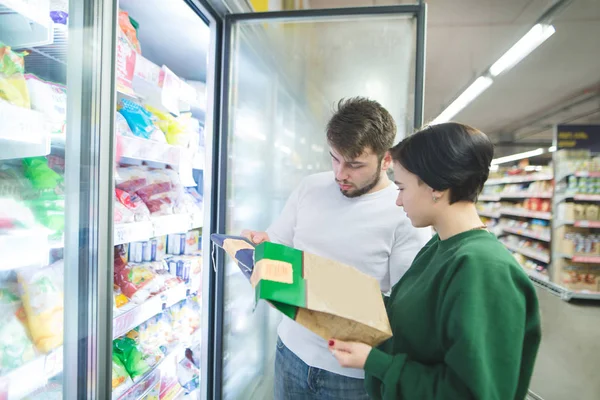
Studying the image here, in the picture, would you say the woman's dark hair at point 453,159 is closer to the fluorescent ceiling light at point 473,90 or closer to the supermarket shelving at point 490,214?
the fluorescent ceiling light at point 473,90

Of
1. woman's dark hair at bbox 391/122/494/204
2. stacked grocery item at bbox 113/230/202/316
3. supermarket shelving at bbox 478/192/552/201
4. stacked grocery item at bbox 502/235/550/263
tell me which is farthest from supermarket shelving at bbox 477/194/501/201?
woman's dark hair at bbox 391/122/494/204

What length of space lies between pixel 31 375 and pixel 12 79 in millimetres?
774

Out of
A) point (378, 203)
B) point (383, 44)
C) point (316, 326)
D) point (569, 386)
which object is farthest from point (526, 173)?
point (316, 326)

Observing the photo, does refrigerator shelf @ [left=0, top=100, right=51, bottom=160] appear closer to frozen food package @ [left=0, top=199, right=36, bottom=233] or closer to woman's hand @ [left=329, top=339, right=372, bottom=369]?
frozen food package @ [left=0, top=199, right=36, bottom=233]

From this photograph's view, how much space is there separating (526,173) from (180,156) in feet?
29.5

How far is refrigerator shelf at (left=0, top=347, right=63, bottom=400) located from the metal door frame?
929 mm

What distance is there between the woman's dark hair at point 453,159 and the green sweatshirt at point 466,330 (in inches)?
4.9

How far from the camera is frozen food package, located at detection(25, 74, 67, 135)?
103cm

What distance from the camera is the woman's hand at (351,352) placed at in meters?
0.86

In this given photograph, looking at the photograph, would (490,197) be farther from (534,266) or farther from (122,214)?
(122,214)

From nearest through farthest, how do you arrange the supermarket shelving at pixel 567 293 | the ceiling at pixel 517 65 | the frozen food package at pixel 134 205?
the frozen food package at pixel 134 205, the ceiling at pixel 517 65, the supermarket shelving at pixel 567 293

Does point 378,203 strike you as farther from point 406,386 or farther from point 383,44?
point 383,44

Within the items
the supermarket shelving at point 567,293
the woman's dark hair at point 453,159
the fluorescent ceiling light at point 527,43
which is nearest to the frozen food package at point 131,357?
the woman's dark hair at point 453,159

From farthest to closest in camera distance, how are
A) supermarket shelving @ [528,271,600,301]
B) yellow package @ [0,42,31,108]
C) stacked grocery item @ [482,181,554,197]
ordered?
1. stacked grocery item @ [482,181,554,197]
2. supermarket shelving @ [528,271,600,301]
3. yellow package @ [0,42,31,108]
